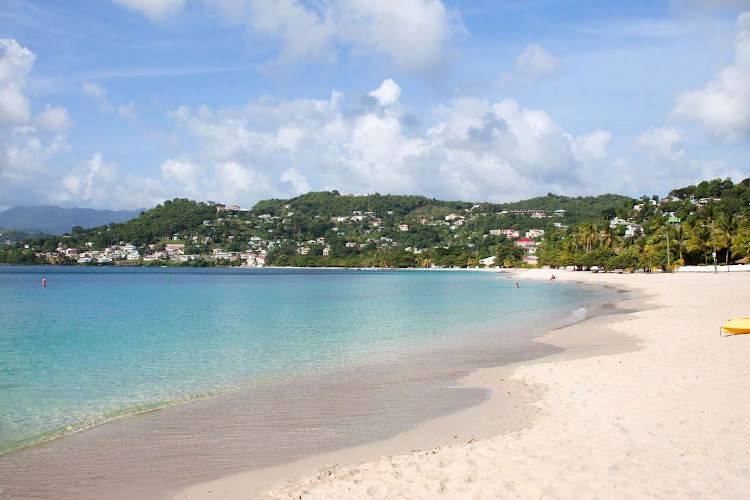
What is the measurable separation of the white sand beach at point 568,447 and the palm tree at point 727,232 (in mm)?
61730

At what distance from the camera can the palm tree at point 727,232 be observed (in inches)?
2516

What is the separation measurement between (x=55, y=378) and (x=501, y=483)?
12.6 meters

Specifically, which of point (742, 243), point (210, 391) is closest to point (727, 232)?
point (742, 243)

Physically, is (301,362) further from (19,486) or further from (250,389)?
(19,486)

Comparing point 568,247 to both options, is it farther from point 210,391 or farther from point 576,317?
point 210,391

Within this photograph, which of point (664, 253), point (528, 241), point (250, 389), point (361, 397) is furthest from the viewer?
point (528, 241)

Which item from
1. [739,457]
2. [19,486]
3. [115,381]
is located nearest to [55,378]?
[115,381]

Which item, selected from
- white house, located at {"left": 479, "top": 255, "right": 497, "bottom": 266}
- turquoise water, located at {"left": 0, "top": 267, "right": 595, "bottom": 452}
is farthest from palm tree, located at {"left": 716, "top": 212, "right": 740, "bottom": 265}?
white house, located at {"left": 479, "top": 255, "right": 497, "bottom": 266}

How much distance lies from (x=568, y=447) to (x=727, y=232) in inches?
2750

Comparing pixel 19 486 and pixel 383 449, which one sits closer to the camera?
pixel 19 486

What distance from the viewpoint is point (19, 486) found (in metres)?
6.73

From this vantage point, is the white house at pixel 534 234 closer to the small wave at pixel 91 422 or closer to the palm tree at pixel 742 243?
the palm tree at pixel 742 243

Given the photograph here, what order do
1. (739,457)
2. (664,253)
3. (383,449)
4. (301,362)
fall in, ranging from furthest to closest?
(664,253) < (301,362) < (383,449) < (739,457)

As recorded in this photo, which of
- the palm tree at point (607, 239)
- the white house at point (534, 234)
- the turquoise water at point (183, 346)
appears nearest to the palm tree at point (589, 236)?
the palm tree at point (607, 239)
